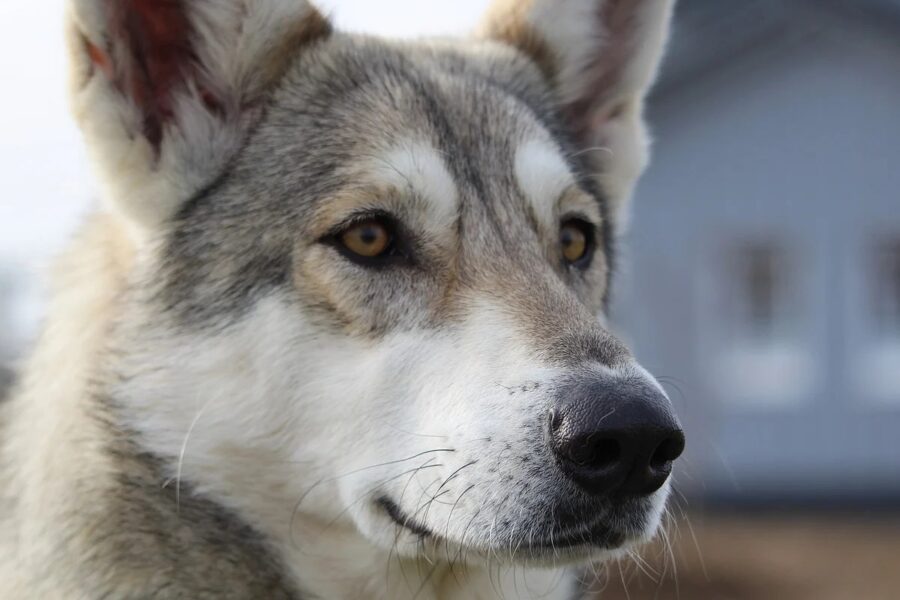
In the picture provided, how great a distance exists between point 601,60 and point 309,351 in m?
1.88

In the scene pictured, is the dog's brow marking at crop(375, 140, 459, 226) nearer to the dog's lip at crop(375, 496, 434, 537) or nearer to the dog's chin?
the dog's lip at crop(375, 496, 434, 537)

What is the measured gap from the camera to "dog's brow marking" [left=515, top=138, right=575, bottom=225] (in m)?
3.68

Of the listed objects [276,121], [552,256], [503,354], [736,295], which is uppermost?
[276,121]

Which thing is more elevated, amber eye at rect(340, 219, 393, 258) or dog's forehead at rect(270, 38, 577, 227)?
dog's forehead at rect(270, 38, 577, 227)

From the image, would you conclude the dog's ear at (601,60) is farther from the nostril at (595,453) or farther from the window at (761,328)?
the window at (761,328)

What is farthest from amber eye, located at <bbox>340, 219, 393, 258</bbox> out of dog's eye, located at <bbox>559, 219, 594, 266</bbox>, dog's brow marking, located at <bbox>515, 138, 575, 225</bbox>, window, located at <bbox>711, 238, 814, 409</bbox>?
window, located at <bbox>711, 238, 814, 409</bbox>

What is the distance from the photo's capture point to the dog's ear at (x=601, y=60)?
443cm

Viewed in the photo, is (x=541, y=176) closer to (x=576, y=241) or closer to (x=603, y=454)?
(x=576, y=241)

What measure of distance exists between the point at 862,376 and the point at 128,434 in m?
16.3

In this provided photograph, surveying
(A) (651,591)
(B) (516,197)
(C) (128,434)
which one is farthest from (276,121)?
(A) (651,591)

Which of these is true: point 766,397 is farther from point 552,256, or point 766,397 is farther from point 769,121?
point 552,256

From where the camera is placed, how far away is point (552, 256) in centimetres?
370

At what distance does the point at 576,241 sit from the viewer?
12.8 ft

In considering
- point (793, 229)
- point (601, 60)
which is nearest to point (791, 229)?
point (793, 229)
